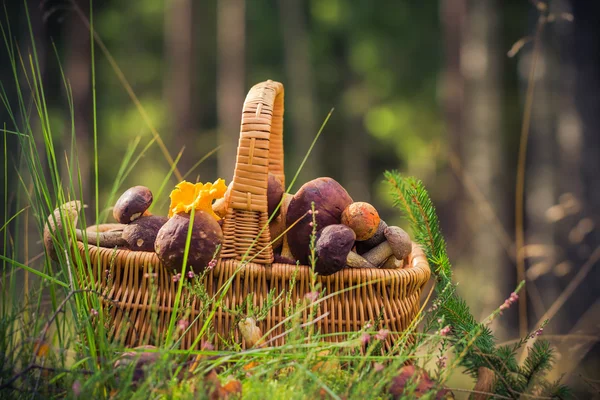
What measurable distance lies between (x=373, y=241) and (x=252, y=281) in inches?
15.2

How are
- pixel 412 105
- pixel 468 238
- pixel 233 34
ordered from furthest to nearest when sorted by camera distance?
1. pixel 412 105
2. pixel 233 34
3. pixel 468 238

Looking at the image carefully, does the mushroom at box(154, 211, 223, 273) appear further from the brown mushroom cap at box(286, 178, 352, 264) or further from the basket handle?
the brown mushroom cap at box(286, 178, 352, 264)

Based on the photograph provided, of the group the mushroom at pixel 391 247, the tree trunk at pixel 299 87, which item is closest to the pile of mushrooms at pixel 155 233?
the mushroom at pixel 391 247

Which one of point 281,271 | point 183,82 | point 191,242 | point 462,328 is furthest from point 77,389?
point 183,82

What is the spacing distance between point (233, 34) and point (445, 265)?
377 inches

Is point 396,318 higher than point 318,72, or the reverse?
point 318,72

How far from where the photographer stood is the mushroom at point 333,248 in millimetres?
1365

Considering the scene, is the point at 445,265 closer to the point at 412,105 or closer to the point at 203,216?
the point at 203,216

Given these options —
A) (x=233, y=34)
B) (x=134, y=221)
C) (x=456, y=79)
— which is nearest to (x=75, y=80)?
(x=233, y=34)

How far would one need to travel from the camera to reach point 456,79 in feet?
24.8

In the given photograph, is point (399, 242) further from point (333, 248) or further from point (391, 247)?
point (333, 248)

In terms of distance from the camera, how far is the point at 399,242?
152 cm

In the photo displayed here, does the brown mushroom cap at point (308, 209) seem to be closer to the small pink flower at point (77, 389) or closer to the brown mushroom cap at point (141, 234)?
the brown mushroom cap at point (141, 234)

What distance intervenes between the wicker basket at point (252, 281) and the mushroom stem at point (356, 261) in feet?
0.18
